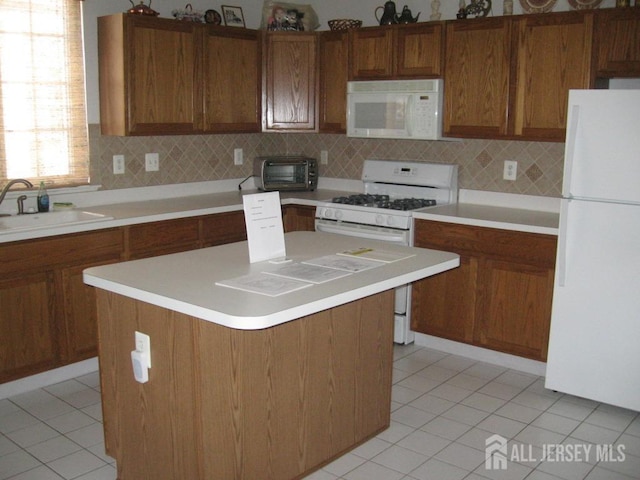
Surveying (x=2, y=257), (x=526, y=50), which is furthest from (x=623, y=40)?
(x=2, y=257)

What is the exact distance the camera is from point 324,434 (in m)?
2.78

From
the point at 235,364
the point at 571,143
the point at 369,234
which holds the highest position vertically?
the point at 571,143

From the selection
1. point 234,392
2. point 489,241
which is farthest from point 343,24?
point 234,392

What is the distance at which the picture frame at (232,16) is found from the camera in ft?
16.3

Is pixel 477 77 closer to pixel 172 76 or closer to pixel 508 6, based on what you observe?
pixel 508 6

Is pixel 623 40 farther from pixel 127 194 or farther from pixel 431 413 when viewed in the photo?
Answer: pixel 127 194

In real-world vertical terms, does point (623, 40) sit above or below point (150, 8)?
below

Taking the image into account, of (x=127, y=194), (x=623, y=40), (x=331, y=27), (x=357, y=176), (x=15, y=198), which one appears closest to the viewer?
(x=623, y=40)

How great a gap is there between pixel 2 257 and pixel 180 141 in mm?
1785

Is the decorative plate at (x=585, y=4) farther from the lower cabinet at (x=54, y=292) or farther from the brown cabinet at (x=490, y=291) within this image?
the lower cabinet at (x=54, y=292)

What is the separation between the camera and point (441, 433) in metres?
3.21

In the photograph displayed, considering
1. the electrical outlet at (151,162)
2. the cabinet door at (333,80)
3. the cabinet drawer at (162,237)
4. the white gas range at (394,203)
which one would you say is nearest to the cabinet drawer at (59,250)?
the cabinet drawer at (162,237)

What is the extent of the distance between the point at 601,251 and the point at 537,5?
5.30ft

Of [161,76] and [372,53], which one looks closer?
[161,76]
